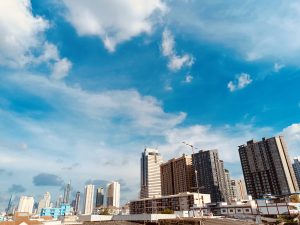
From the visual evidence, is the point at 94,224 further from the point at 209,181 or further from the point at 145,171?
the point at 145,171

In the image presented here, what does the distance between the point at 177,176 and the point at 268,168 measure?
206 feet

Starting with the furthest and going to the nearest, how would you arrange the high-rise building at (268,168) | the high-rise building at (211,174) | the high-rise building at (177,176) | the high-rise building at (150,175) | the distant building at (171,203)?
1. the high-rise building at (150,175)
2. the high-rise building at (177,176)
3. the high-rise building at (211,174)
4. the high-rise building at (268,168)
5. the distant building at (171,203)

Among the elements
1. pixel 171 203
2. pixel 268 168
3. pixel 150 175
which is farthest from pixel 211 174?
pixel 150 175

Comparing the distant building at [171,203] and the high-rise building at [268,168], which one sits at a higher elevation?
the high-rise building at [268,168]

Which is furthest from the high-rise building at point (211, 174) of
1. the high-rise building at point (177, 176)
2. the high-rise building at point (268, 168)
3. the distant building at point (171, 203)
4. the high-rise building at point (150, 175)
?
the high-rise building at point (150, 175)

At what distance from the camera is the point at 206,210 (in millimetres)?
92938

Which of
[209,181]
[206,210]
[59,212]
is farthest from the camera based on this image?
[59,212]

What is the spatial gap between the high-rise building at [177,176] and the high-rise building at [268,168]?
124ft

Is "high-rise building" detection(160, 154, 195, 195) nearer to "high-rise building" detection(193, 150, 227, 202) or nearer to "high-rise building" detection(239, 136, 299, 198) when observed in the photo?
"high-rise building" detection(193, 150, 227, 202)

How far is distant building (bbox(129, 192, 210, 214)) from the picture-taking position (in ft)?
374

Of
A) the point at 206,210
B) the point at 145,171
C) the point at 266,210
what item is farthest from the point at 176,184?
the point at 266,210

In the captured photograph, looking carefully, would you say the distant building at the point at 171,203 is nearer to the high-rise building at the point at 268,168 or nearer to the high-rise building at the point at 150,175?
the high-rise building at the point at 150,175

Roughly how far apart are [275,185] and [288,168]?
1160cm

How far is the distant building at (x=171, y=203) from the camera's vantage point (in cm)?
11406
